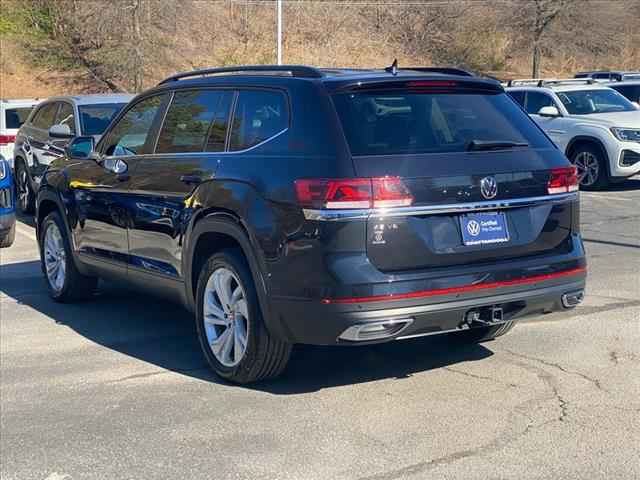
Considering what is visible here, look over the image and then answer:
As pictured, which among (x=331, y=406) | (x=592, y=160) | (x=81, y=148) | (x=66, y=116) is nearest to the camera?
(x=331, y=406)

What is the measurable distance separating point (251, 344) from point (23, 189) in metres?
10.1

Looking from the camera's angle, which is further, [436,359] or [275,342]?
[436,359]

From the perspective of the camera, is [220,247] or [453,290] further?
[220,247]

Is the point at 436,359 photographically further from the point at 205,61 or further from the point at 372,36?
the point at 372,36

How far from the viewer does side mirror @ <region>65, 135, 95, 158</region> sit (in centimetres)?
771

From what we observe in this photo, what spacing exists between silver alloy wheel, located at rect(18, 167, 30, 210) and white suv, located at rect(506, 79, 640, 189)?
7792 millimetres

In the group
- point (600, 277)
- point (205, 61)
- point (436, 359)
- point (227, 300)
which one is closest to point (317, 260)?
point (227, 300)

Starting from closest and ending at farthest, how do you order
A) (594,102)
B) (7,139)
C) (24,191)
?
(24,191) < (7,139) < (594,102)

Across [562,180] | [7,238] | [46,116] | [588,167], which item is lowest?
[7,238]

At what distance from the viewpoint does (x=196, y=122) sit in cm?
620

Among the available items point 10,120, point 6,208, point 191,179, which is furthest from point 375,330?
point 10,120

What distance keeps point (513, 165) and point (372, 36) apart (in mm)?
45212

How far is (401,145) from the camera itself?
202 inches

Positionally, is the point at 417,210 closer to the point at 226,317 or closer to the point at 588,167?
the point at 226,317
